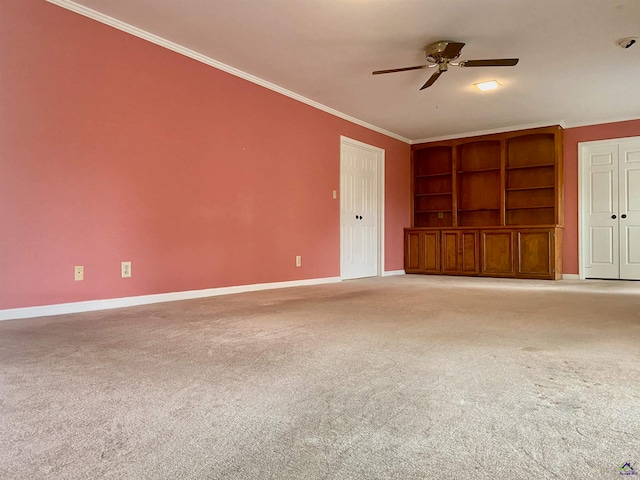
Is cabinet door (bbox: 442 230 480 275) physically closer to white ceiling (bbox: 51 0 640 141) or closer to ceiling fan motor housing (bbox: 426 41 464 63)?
white ceiling (bbox: 51 0 640 141)

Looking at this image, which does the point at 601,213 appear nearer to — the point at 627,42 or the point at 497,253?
the point at 497,253

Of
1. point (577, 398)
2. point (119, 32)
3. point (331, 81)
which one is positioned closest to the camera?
point (577, 398)

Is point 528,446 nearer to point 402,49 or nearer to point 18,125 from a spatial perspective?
point 18,125

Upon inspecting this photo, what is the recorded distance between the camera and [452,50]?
3.72 metres

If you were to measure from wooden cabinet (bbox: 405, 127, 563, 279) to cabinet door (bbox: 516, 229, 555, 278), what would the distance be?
1 centimetres

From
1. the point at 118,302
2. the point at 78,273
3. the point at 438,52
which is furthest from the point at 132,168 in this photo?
the point at 438,52

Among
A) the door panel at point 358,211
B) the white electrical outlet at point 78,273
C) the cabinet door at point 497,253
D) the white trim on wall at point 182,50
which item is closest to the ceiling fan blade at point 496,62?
the white trim on wall at point 182,50

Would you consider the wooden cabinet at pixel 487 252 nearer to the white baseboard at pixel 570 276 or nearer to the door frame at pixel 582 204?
the white baseboard at pixel 570 276

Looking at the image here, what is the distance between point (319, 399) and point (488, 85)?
4.62 metres

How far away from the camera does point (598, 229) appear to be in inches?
251

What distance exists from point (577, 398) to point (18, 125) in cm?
352

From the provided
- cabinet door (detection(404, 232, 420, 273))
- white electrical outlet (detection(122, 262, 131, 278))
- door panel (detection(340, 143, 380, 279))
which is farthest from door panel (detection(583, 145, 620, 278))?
white electrical outlet (detection(122, 262, 131, 278))

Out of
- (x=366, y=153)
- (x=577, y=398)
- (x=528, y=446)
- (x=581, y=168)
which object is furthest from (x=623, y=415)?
(x=581, y=168)

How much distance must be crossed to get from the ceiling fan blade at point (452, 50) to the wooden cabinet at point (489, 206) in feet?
11.4
